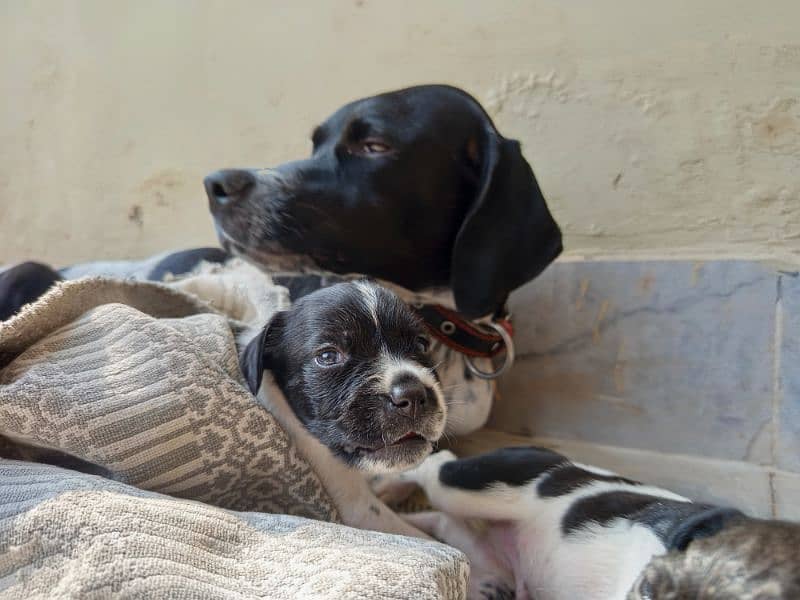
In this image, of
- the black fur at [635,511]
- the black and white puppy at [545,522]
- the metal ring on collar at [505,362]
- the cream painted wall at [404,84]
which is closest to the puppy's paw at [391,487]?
the black and white puppy at [545,522]

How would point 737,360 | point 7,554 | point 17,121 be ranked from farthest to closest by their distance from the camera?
point 17,121 < point 737,360 < point 7,554

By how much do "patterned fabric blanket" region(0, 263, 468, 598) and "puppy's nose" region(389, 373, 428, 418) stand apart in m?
0.21

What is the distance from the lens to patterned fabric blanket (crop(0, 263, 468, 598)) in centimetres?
90

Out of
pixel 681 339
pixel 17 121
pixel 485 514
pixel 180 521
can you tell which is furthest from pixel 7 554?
pixel 17 121

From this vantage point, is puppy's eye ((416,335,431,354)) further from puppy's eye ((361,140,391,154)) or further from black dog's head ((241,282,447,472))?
puppy's eye ((361,140,391,154))

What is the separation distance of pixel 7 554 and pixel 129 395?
0.31 metres

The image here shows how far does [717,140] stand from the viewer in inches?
76.2

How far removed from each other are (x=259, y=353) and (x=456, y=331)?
713 mm

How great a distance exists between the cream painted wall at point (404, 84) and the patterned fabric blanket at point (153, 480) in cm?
125

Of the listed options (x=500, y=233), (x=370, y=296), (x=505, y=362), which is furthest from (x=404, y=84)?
(x=370, y=296)

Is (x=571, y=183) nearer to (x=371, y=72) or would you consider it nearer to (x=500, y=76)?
(x=500, y=76)

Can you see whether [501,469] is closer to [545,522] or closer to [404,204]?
[545,522]

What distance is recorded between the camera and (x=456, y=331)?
191 cm

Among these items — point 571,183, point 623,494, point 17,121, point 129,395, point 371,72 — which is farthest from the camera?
point 17,121
